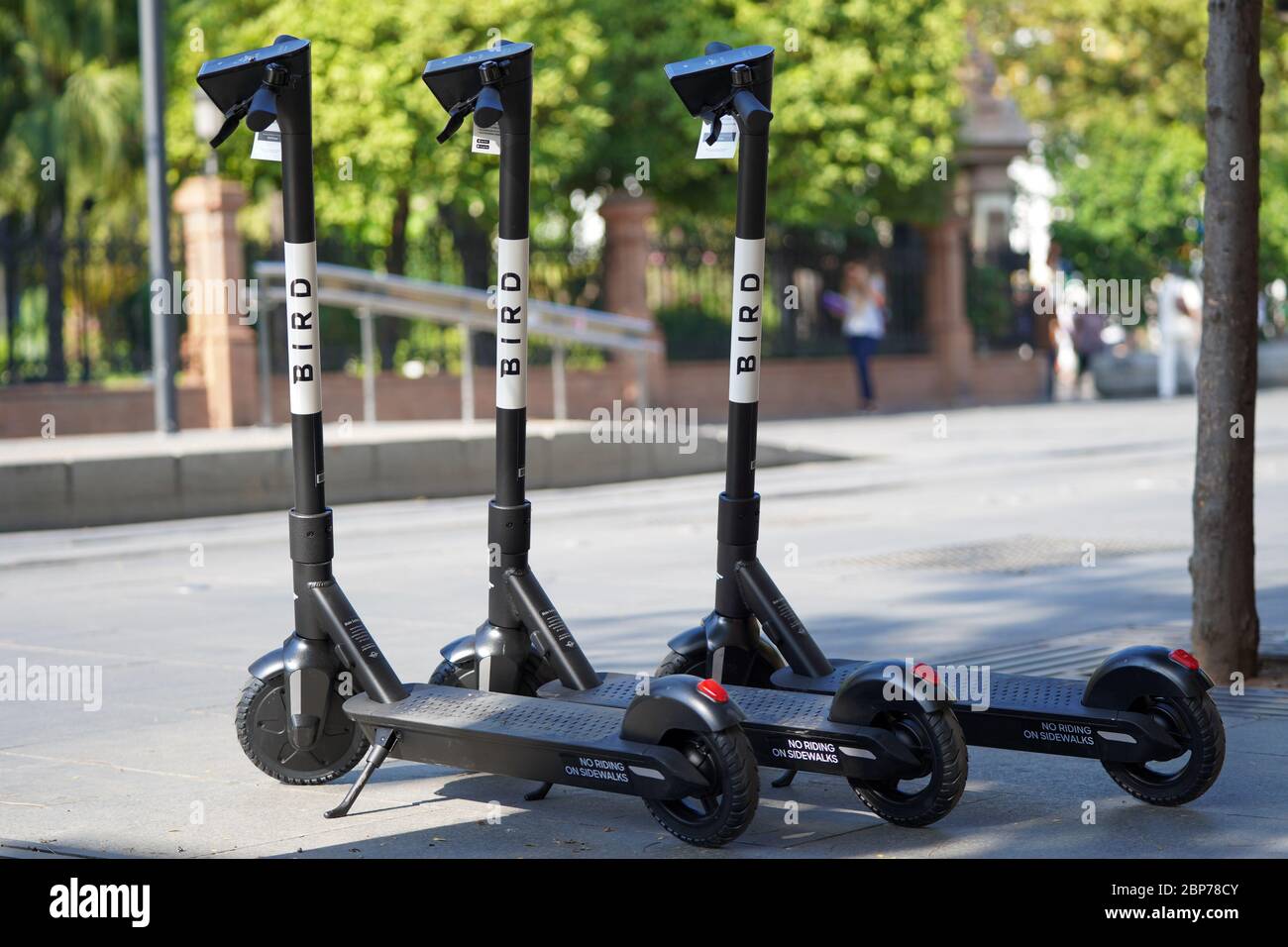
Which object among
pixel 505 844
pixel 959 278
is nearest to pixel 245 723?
pixel 505 844

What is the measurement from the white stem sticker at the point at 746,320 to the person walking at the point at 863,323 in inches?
827

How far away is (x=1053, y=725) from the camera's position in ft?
17.5

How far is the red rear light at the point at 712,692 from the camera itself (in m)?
4.96

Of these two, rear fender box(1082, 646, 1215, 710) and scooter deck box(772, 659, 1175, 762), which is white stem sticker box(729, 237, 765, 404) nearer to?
scooter deck box(772, 659, 1175, 762)

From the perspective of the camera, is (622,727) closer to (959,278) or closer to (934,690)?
(934,690)

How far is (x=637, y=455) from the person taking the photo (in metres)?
17.8

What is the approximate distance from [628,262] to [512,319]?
19.3 metres

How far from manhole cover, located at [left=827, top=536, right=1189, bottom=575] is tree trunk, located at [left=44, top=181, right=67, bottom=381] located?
1149 centimetres

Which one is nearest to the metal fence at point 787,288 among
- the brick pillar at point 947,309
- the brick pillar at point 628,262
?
the brick pillar at point 947,309

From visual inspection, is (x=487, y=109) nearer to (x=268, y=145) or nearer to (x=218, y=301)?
(x=268, y=145)

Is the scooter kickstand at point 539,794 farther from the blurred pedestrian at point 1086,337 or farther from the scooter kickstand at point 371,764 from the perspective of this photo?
the blurred pedestrian at point 1086,337

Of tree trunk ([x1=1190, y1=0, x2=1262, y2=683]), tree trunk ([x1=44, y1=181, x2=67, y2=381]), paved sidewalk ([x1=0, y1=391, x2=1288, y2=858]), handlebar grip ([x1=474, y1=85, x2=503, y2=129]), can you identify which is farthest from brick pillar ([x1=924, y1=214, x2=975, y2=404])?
handlebar grip ([x1=474, y1=85, x2=503, y2=129])

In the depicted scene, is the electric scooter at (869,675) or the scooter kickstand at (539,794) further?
the scooter kickstand at (539,794)

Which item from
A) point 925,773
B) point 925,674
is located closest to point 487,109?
point 925,674
